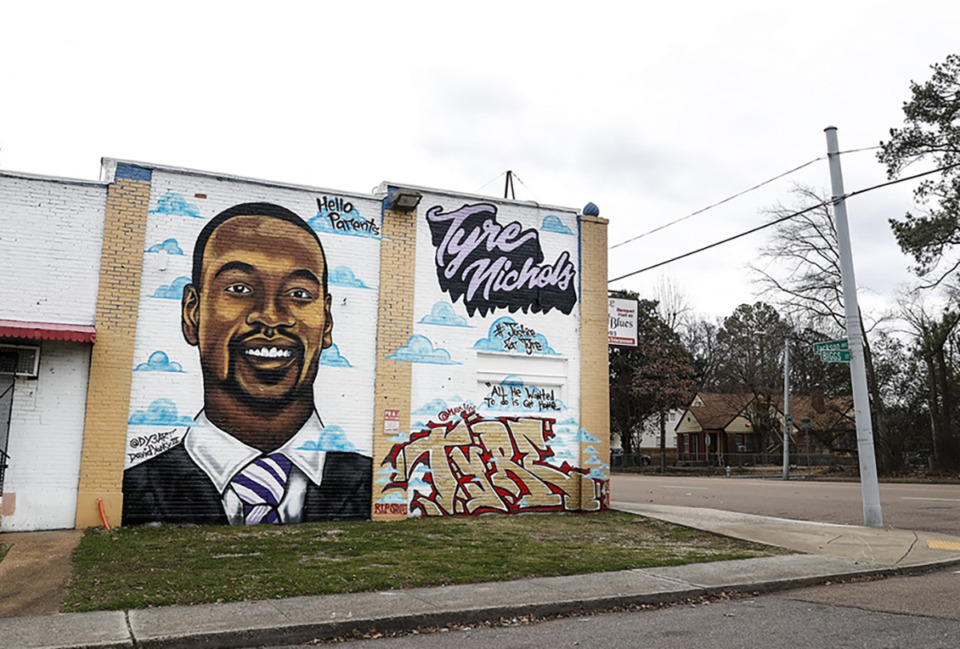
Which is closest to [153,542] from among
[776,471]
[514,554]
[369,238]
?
[514,554]

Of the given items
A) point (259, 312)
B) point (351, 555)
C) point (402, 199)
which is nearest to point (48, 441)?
point (259, 312)

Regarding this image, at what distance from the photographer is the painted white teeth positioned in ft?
45.9

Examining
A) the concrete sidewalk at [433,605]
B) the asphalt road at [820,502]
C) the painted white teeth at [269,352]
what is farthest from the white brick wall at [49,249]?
the asphalt road at [820,502]

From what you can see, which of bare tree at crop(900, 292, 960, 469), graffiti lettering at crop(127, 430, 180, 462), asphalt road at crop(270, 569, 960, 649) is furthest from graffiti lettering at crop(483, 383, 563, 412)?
bare tree at crop(900, 292, 960, 469)

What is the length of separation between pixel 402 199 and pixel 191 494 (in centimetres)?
650

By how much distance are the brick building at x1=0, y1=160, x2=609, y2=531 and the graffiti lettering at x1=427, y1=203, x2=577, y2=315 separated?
1.6 inches

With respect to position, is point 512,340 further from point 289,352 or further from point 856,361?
point 856,361

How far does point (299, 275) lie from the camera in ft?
47.4

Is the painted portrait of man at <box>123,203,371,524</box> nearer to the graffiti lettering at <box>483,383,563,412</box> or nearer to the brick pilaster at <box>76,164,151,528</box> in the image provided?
the brick pilaster at <box>76,164,151,528</box>

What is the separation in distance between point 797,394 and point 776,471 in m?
13.5

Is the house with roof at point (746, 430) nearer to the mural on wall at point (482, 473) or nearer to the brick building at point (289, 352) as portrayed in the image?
the mural on wall at point (482, 473)

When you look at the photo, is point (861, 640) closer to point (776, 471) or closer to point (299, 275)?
point (299, 275)

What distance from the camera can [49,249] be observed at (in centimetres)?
1290

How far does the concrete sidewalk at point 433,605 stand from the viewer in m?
6.50
